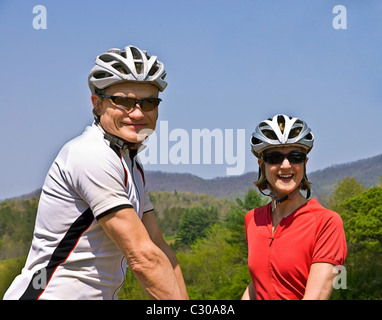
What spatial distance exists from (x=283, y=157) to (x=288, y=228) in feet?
2.07

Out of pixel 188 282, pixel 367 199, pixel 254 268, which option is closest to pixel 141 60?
pixel 254 268

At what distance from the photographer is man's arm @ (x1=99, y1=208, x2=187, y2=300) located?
3732mm

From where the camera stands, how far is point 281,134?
4.77 m

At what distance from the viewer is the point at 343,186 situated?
78500 mm

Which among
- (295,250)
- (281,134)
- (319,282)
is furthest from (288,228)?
(281,134)

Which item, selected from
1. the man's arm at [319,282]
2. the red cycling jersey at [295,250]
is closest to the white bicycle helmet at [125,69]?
the red cycling jersey at [295,250]

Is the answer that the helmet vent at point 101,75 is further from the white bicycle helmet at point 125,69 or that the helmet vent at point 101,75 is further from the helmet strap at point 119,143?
the helmet strap at point 119,143

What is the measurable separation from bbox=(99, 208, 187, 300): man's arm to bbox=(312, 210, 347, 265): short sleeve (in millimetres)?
1171

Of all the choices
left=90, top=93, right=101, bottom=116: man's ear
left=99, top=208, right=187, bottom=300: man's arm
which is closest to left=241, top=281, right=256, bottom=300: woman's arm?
left=99, top=208, right=187, bottom=300: man's arm

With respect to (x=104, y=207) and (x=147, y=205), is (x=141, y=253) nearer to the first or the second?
(x=104, y=207)

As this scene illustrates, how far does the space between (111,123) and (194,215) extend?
90683mm

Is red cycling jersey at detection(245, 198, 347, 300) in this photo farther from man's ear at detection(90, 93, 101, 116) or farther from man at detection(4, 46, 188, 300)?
man's ear at detection(90, 93, 101, 116)
